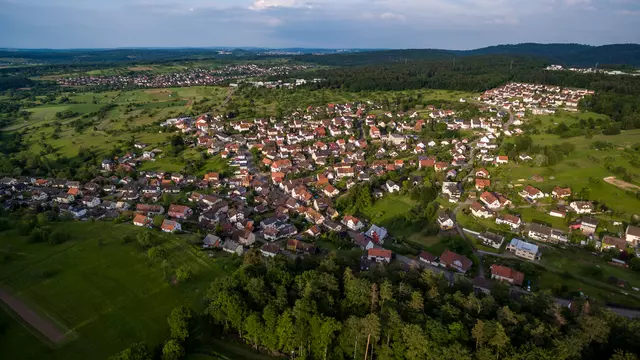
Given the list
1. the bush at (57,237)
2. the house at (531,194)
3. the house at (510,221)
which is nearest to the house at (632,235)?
the house at (510,221)

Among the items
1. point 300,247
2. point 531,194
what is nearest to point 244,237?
point 300,247

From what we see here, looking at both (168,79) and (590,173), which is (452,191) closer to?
(590,173)

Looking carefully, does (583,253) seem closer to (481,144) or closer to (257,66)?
(481,144)

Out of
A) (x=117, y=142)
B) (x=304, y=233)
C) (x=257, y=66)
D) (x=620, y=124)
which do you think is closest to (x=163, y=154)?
(x=117, y=142)

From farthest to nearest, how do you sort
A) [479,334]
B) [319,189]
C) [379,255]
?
[319,189] → [379,255] → [479,334]

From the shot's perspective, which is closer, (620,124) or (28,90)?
(620,124)

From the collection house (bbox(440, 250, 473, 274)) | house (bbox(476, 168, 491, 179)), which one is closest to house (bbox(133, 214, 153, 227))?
house (bbox(440, 250, 473, 274))
